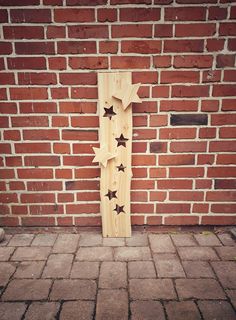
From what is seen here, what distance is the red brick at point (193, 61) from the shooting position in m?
2.07

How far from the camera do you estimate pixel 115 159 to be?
2.18 metres

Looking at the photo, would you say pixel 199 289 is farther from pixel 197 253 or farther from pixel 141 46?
pixel 141 46

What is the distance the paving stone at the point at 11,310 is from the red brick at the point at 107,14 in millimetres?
1850

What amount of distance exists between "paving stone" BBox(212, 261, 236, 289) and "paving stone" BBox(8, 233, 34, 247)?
138 cm

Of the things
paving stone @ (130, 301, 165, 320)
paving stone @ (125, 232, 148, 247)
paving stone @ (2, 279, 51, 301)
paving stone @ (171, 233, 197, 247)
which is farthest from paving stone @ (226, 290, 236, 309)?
paving stone @ (2, 279, 51, 301)

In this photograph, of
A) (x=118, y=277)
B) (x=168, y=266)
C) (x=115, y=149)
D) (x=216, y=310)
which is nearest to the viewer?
(x=216, y=310)

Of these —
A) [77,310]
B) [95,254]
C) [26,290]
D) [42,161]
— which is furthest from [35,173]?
[77,310]

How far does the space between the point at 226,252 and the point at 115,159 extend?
41.0 inches

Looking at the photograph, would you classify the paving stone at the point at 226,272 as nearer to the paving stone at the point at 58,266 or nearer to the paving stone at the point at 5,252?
the paving stone at the point at 58,266

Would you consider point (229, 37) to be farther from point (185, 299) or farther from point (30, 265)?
point (30, 265)

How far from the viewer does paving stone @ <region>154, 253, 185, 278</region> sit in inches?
73.5

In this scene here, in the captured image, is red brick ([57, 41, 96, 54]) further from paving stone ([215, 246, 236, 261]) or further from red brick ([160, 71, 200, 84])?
paving stone ([215, 246, 236, 261])

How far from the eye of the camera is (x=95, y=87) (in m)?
2.13

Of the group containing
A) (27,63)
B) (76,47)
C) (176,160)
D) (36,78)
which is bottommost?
(176,160)
